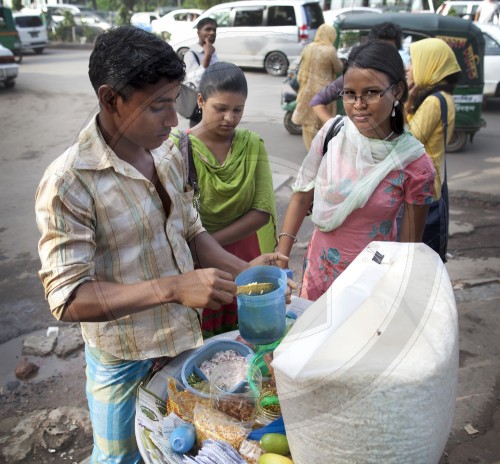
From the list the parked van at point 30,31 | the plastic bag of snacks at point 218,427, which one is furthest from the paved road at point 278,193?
the parked van at point 30,31

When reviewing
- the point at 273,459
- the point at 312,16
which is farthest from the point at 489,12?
the point at 273,459

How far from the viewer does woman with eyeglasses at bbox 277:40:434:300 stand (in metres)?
1.73

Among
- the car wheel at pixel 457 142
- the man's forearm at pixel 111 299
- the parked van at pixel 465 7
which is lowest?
the car wheel at pixel 457 142

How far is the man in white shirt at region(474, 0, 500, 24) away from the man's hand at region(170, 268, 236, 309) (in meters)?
11.5

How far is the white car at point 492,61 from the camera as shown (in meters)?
8.34

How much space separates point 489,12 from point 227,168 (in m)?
11.2

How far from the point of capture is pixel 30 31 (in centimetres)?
1733

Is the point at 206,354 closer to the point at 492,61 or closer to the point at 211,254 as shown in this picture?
the point at 211,254

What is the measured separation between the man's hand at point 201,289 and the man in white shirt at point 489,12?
1151cm

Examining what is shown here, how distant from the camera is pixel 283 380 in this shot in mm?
949

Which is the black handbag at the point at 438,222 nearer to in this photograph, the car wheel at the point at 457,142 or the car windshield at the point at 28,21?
the car wheel at the point at 457,142

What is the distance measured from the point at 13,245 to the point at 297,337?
379 cm

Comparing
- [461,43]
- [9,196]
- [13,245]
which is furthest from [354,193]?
[461,43]

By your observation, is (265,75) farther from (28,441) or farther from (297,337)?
(28,441)
